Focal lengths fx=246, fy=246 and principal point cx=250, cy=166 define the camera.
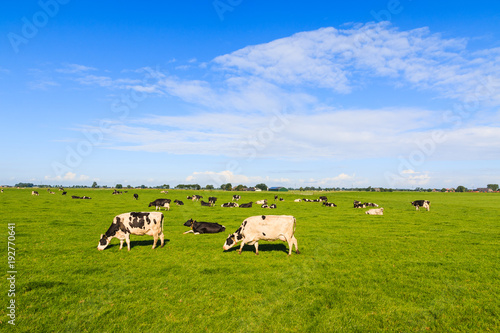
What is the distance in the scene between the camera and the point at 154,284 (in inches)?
324

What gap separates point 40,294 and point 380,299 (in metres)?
10.1

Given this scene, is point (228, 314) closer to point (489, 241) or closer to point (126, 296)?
point (126, 296)

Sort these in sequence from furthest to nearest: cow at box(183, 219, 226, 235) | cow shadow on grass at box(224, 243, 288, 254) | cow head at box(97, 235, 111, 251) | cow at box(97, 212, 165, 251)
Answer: cow at box(183, 219, 226, 235) → cow shadow on grass at box(224, 243, 288, 254) → cow at box(97, 212, 165, 251) → cow head at box(97, 235, 111, 251)

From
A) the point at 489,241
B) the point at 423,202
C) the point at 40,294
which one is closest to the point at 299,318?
the point at 40,294

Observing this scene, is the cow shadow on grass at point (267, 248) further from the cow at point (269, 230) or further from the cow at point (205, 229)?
the cow at point (205, 229)

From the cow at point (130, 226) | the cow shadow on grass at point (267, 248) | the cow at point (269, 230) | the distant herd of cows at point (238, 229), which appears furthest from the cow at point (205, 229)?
the cow at point (269, 230)

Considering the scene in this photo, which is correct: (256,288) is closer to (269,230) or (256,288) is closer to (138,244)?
(269,230)

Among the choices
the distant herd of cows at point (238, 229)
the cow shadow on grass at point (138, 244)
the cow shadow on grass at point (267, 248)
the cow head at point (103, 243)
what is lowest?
the cow shadow on grass at point (267, 248)

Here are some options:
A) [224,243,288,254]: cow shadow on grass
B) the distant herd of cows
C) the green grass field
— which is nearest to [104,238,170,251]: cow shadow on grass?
the green grass field

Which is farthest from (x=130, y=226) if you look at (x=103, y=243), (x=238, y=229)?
(x=238, y=229)

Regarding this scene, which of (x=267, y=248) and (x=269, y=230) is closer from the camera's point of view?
(x=269, y=230)

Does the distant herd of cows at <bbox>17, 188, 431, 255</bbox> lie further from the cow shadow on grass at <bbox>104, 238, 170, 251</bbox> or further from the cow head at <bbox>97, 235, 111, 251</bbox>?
the cow shadow on grass at <bbox>104, 238, 170, 251</bbox>

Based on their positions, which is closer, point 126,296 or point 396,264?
point 126,296

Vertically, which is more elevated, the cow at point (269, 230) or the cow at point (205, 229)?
the cow at point (269, 230)
